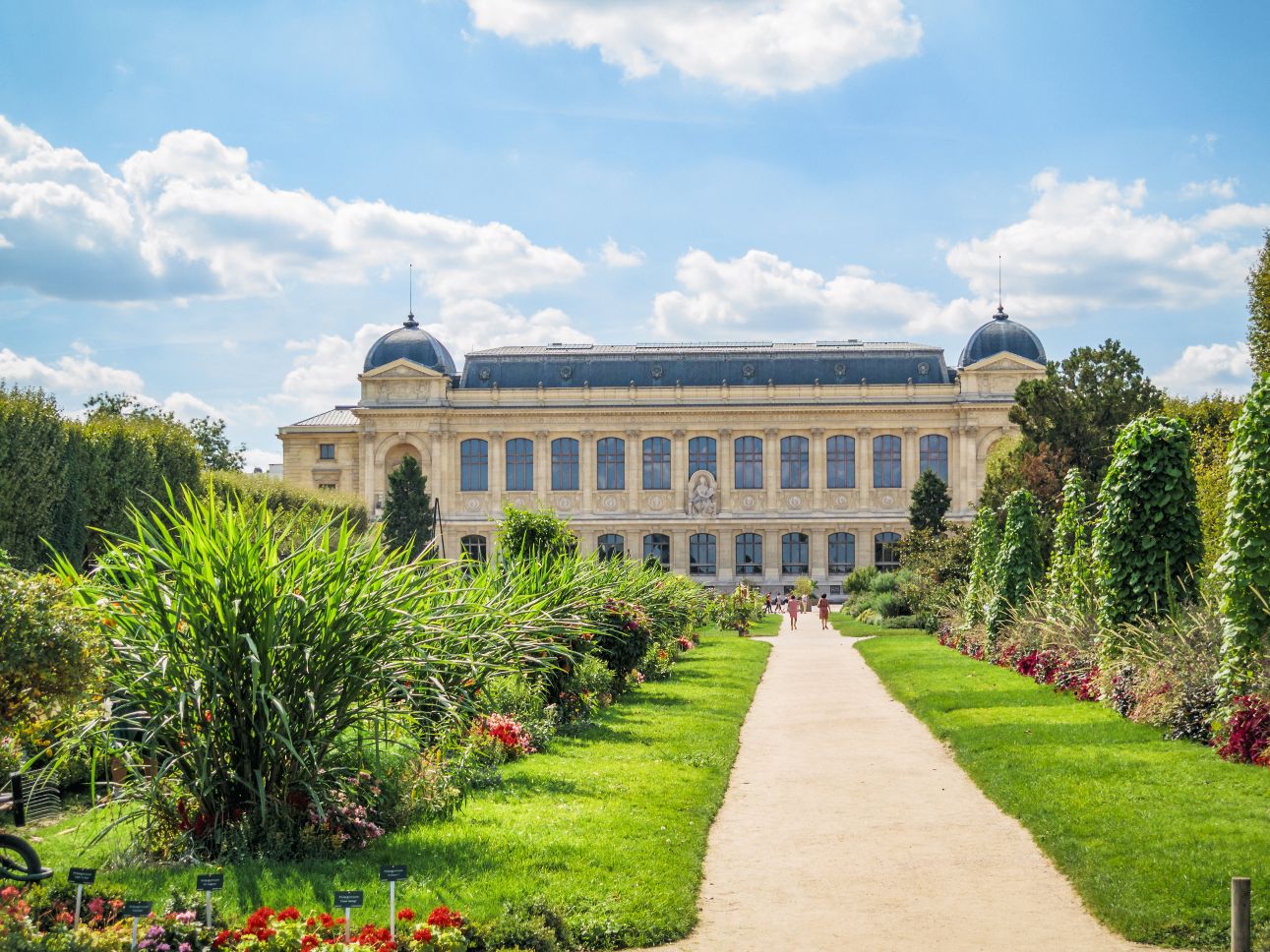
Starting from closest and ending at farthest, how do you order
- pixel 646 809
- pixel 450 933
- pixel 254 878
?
pixel 450 933, pixel 254 878, pixel 646 809

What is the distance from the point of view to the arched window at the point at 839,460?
73312mm

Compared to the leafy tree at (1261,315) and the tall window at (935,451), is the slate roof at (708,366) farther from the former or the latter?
the leafy tree at (1261,315)

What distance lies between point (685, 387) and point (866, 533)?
13138 mm

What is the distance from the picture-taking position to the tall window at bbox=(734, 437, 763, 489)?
242 feet

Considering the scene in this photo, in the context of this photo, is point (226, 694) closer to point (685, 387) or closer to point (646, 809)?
point (646, 809)

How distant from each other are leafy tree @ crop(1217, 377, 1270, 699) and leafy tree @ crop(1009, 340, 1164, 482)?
71.5 ft

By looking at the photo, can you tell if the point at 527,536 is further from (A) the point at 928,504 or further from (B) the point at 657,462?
(B) the point at 657,462

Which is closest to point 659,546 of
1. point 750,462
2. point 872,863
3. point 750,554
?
point 750,554

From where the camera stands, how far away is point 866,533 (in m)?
72.4

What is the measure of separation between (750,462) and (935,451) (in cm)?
1037

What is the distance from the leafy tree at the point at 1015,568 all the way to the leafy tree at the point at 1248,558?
43.4 feet

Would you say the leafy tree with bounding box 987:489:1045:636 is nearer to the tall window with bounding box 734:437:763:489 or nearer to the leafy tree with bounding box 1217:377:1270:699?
the leafy tree with bounding box 1217:377:1270:699

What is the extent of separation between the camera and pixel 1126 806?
435 inches

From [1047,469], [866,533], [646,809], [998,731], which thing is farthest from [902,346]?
[646,809]
